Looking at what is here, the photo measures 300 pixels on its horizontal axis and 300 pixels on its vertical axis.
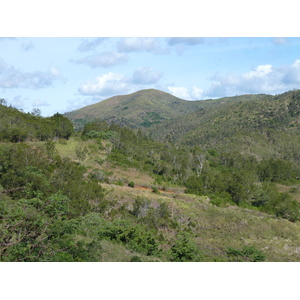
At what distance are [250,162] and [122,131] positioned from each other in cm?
3309

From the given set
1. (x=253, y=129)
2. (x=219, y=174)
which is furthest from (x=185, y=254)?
(x=253, y=129)

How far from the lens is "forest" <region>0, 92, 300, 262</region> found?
35.2ft

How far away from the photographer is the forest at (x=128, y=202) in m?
10.7

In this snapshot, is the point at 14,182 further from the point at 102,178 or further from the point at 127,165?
the point at 127,165

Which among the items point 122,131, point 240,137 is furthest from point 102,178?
point 240,137

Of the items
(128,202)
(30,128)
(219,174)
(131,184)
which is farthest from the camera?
(219,174)

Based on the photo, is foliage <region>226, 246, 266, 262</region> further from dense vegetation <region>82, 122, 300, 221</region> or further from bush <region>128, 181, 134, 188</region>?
bush <region>128, 181, 134, 188</region>

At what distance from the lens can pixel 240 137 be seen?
103 metres

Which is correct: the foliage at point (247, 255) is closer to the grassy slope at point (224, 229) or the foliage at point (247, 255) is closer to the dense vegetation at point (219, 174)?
the grassy slope at point (224, 229)

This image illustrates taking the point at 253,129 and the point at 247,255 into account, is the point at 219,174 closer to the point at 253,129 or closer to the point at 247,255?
the point at 247,255

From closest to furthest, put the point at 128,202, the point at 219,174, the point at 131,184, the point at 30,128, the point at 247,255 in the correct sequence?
the point at 247,255 → the point at 128,202 → the point at 131,184 → the point at 30,128 → the point at 219,174

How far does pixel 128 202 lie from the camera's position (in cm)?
3047

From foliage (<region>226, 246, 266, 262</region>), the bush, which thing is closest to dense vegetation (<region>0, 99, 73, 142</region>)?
the bush

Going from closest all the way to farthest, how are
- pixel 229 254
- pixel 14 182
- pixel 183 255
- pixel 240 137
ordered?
pixel 183 255, pixel 229 254, pixel 14 182, pixel 240 137
